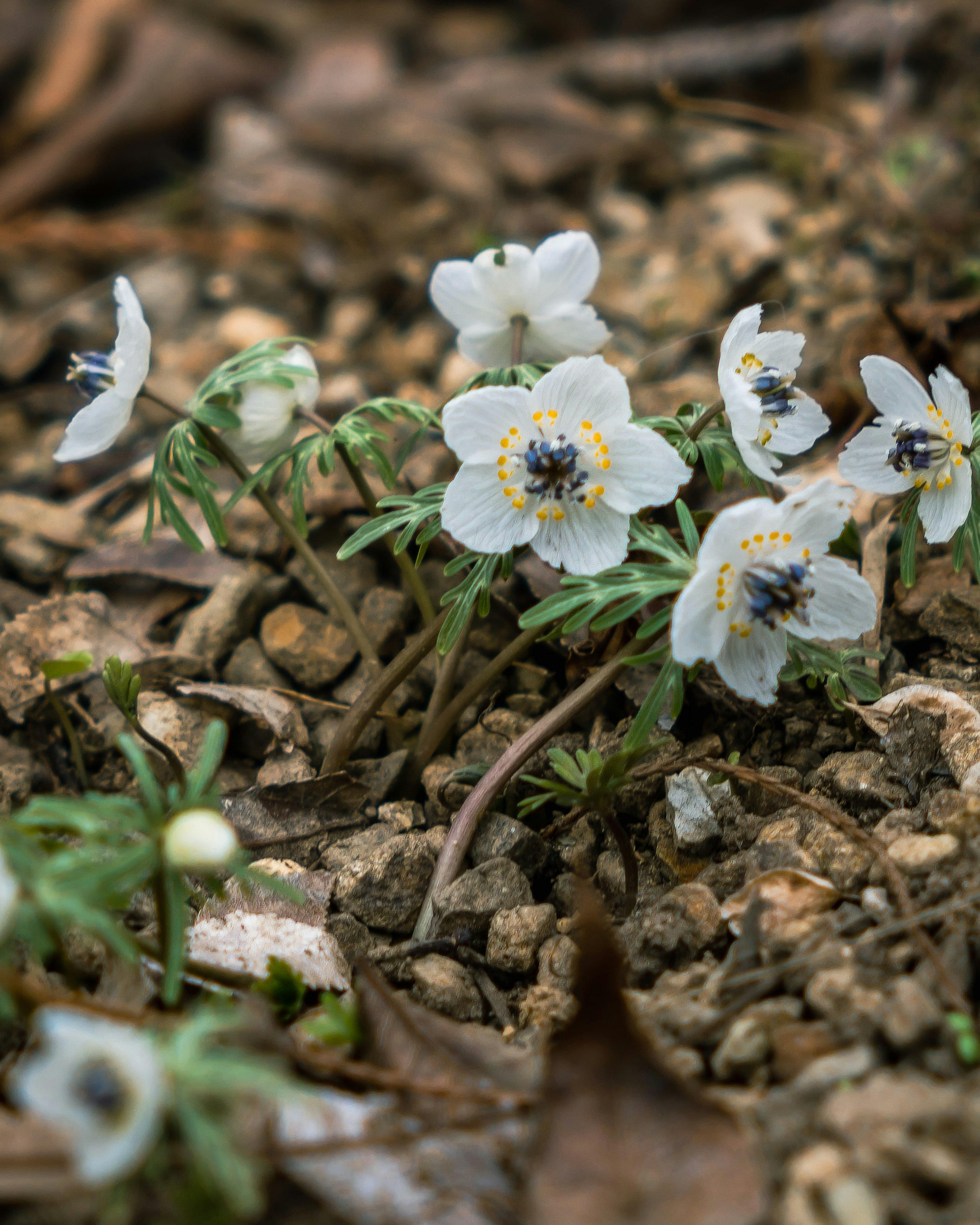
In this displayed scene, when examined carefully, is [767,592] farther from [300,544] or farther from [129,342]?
[129,342]

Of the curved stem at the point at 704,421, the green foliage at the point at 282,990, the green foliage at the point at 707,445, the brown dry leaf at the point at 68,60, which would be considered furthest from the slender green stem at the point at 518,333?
the brown dry leaf at the point at 68,60

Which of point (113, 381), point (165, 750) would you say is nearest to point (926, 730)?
point (165, 750)

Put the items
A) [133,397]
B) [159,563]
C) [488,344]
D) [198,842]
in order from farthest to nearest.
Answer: [159,563] < [488,344] < [133,397] < [198,842]

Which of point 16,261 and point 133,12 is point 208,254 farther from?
point 133,12

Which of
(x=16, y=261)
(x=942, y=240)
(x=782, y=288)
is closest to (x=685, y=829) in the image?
(x=782, y=288)

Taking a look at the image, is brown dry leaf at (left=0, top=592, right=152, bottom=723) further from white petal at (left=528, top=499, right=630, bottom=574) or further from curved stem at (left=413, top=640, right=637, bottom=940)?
white petal at (left=528, top=499, right=630, bottom=574)

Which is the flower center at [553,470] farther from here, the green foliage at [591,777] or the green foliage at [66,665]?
the green foliage at [66,665]

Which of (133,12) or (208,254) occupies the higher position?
(133,12)

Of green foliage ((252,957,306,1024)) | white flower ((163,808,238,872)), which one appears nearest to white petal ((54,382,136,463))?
white flower ((163,808,238,872))
